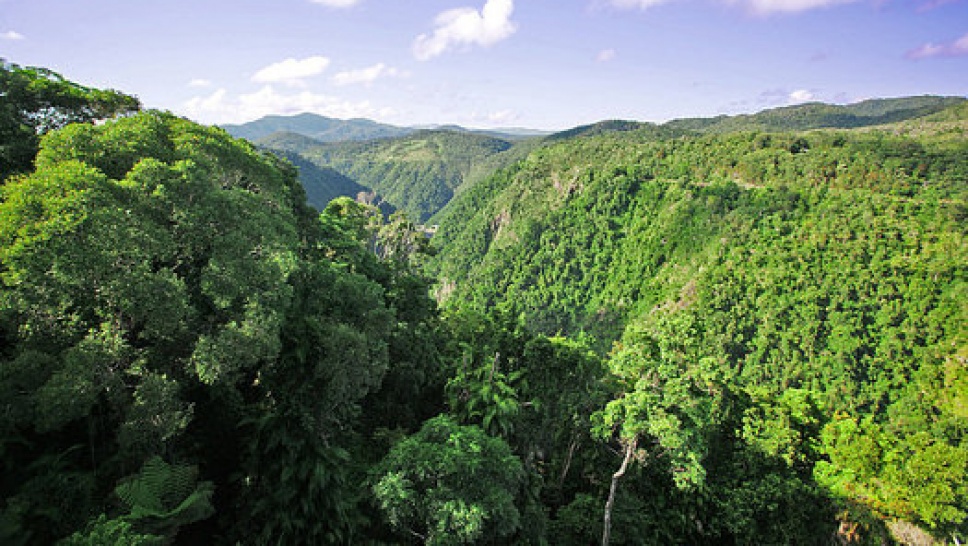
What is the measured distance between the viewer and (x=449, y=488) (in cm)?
995

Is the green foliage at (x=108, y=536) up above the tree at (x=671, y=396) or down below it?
above

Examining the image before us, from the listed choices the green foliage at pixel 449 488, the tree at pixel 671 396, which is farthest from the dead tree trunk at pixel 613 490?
the green foliage at pixel 449 488

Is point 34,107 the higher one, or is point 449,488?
point 34,107

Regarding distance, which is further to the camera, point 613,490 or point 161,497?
point 613,490

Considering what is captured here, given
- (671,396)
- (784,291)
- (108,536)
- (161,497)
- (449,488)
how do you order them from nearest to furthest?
(108,536) < (161,497) < (449,488) < (671,396) < (784,291)

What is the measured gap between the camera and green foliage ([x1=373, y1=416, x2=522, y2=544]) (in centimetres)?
952

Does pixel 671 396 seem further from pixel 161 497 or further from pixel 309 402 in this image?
pixel 161 497

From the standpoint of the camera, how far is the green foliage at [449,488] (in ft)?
31.2

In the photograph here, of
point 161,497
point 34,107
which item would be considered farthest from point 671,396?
point 34,107

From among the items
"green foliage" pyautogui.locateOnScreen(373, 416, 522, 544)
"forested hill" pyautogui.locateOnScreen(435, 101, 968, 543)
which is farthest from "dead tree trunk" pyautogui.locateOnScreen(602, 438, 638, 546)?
"green foliage" pyautogui.locateOnScreen(373, 416, 522, 544)

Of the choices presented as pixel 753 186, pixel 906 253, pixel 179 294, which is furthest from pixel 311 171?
pixel 179 294

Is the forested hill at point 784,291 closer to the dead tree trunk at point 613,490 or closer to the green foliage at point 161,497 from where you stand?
the dead tree trunk at point 613,490

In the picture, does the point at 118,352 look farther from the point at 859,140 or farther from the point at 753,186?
the point at 859,140

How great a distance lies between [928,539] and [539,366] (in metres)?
14.8
